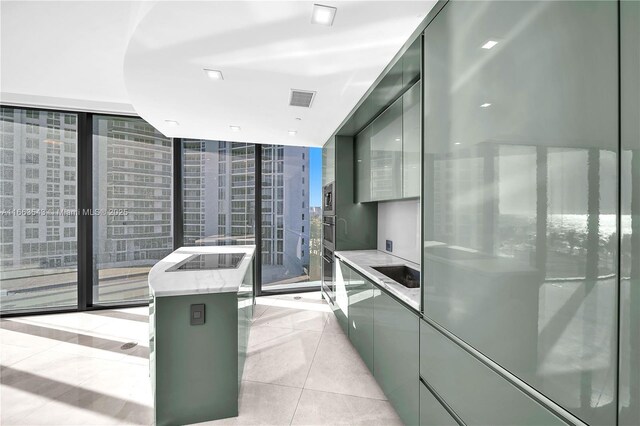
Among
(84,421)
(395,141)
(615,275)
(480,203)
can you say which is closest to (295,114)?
(395,141)

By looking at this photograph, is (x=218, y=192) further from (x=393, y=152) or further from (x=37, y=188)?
(x=393, y=152)

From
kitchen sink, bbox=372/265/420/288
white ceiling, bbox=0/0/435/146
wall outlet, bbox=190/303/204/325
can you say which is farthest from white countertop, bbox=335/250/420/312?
white ceiling, bbox=0/0/435/146

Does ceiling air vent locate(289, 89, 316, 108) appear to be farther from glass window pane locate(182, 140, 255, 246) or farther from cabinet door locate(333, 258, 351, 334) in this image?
glass window pane locate(182, 140, 255, 246)

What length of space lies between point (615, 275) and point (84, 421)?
2885 mm

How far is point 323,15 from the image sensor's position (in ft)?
4.91

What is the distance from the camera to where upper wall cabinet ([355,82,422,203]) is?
211cm

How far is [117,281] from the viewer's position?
3.97 m

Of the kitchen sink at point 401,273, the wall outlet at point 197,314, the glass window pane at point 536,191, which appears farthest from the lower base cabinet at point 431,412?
the wall outlet at point 197,314

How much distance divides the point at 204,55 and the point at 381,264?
2260 mm

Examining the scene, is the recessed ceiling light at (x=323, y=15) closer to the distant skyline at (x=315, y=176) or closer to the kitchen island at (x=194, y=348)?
the kitchen island at (x=194, y=348)

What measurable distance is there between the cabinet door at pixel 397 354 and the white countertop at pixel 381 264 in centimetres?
8

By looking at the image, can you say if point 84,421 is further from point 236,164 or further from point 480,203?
point 236,164

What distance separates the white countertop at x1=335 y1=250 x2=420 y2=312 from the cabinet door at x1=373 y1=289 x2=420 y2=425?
0.08 m

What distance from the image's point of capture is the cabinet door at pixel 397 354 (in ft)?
5.31
